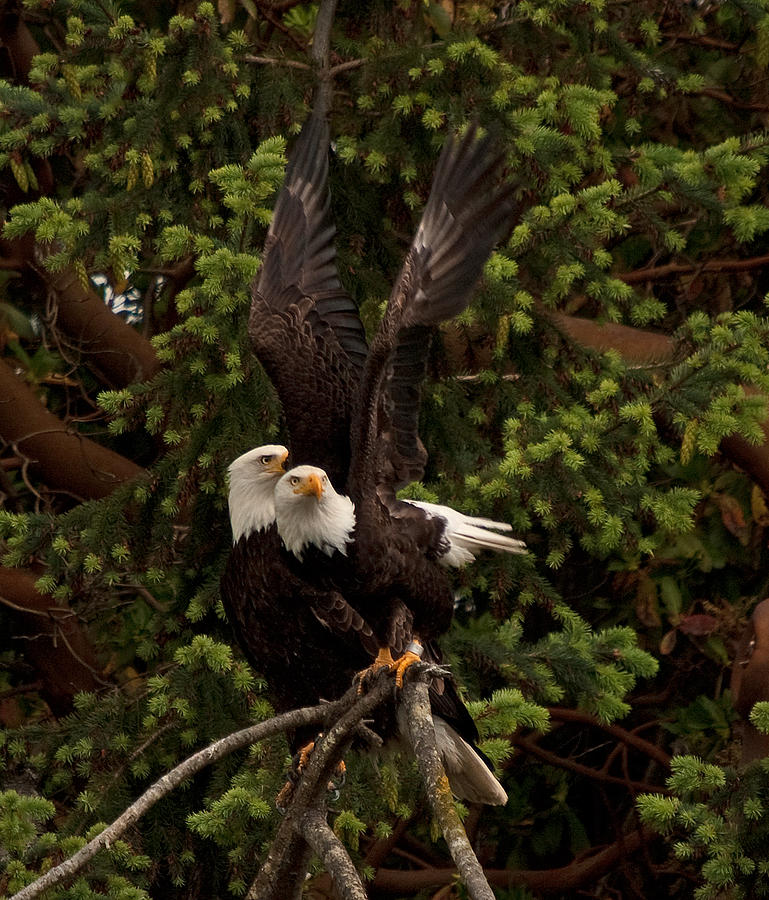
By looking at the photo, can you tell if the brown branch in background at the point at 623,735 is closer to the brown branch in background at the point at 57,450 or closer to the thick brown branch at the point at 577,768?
the thick brown branch at the point at 577,768

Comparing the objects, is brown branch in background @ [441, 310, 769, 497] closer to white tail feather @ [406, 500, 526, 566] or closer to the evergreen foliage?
the evergreen foliage

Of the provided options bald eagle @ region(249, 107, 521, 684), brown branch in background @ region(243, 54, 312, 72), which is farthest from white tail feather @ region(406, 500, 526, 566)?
brown branch in background @ region(243, 54, 312, 72)

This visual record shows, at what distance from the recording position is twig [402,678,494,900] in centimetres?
172

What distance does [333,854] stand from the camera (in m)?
2.20

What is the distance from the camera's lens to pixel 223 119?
3883mm

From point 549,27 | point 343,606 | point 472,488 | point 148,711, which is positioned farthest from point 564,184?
point 148,711

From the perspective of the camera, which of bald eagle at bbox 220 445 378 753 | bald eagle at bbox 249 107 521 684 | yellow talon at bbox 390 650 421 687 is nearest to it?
yellow talon at bbox 390 650 421 687

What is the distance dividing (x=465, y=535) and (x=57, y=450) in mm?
1699

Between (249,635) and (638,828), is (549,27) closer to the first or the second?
(249,635)

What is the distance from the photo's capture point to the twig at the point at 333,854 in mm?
2031

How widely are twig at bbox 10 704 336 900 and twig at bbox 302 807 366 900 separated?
0.49 ft

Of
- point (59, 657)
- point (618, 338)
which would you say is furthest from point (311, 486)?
point (59, 657)

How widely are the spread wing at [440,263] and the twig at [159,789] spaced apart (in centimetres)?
66

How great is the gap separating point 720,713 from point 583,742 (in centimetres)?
98
